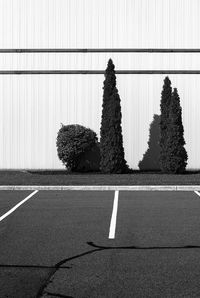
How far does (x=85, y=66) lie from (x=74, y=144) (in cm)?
401

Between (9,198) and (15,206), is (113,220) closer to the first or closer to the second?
(15,206)

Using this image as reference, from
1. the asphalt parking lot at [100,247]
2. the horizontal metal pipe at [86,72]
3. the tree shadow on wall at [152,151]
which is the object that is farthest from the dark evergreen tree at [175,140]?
the asphalt parking lot at [100,247]

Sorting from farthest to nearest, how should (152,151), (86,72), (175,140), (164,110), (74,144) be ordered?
(86,72), (152,151), (164,110), (74,144), (175,140)

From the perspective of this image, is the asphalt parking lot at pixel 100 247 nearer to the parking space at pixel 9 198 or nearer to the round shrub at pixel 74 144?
the parking space at pixel 9 198

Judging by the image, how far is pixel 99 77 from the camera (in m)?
27.7

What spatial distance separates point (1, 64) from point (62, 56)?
8.68ft

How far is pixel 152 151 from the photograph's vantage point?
1083 inches

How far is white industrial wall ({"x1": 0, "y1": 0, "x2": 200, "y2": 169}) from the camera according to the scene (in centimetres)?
2752

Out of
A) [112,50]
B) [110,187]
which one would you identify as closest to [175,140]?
[112,50]

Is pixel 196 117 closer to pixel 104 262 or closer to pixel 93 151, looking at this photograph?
pixel 93 151

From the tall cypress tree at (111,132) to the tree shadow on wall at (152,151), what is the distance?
222 cm

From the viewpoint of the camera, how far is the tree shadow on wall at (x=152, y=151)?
27422 mm

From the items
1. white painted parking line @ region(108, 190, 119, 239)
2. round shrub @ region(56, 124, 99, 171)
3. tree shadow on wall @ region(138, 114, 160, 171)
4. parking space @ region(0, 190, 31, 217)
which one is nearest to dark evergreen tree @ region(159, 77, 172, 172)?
tree shadow on wall @ region(138, 114, 160, 171)

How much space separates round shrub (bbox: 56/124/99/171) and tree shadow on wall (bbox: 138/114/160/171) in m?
2.43
